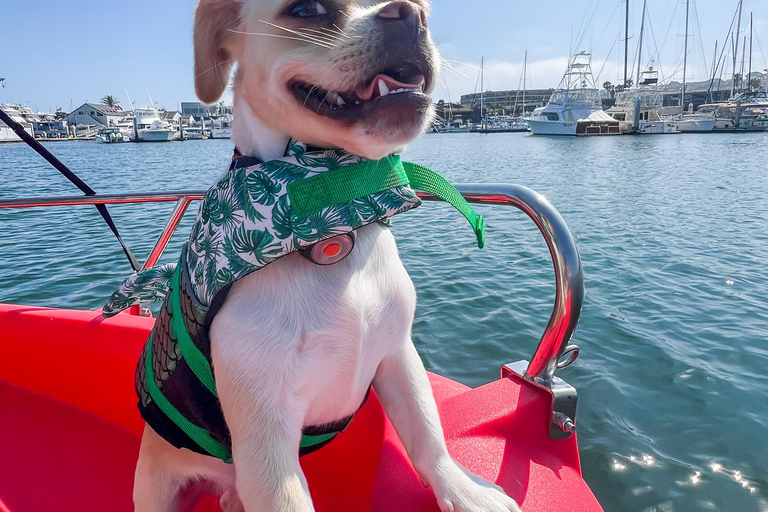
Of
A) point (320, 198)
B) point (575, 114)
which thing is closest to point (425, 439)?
point (320, 198)

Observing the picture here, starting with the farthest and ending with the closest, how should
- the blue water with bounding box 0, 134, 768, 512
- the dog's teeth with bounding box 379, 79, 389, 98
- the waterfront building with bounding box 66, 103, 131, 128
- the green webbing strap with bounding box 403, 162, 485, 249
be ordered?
the waterfront building with bounding box 66, 103, 131, 128
the blue water with bounding box 0, 134, 768, 512
the green webbing strap with bounding box 403, 162, 485, 249
the dog's teeth with bounding box 379, 79, 389, 98

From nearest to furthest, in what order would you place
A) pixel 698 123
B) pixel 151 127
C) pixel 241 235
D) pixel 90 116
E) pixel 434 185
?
pixel 241 235, pixel 434 185, pixel 698 123, pixel 151 127, pixel 90 116

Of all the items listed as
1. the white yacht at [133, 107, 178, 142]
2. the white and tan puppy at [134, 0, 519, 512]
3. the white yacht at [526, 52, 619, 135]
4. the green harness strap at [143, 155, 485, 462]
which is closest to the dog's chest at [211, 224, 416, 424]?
the white and tan puppy at [134, 0, 519, 512]

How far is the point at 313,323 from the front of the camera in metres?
1.08

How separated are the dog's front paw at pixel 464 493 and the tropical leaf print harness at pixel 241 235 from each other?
28 centimetres

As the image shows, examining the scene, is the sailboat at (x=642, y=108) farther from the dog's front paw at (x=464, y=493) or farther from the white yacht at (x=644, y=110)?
the dog's front paw at (x=464, y=493)

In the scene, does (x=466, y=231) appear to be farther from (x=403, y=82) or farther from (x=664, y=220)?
(x=403, y=82)

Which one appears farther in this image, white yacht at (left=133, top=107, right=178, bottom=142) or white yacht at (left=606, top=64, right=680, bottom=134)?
white yacht at (left=133, top=107, right=178, bottom=142)

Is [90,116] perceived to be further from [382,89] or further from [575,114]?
[382,89]

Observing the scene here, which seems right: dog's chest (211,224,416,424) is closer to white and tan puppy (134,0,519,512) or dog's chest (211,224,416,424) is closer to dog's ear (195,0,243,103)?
white and tan puppy (134,0,519,512)

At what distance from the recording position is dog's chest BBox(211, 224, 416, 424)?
105 cm

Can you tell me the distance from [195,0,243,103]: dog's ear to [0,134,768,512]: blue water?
4.84 ft

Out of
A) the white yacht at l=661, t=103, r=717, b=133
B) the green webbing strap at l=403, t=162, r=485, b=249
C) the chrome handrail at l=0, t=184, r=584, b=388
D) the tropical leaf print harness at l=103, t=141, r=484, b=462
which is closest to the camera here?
the tropical leaf print harness at l=103, t=141, r=484, b=462

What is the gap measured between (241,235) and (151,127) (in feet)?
254
